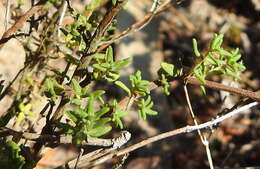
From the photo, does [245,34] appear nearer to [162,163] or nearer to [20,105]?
[162,163]

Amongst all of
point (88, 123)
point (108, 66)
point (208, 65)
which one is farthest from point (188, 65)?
point (88, 123)

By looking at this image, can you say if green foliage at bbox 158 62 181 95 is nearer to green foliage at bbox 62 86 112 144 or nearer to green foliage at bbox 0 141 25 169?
green foliage at bbox 62 86 112 144

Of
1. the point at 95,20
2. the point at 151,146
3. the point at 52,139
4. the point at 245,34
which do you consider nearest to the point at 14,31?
the point at 95,20

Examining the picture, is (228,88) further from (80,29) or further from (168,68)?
(80,29)

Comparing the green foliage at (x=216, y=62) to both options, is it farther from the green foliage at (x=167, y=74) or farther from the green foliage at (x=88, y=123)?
the green foliage at (x=88, y=123)

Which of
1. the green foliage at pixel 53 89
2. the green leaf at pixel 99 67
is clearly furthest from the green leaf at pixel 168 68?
the green foliage at pixel 53 89
